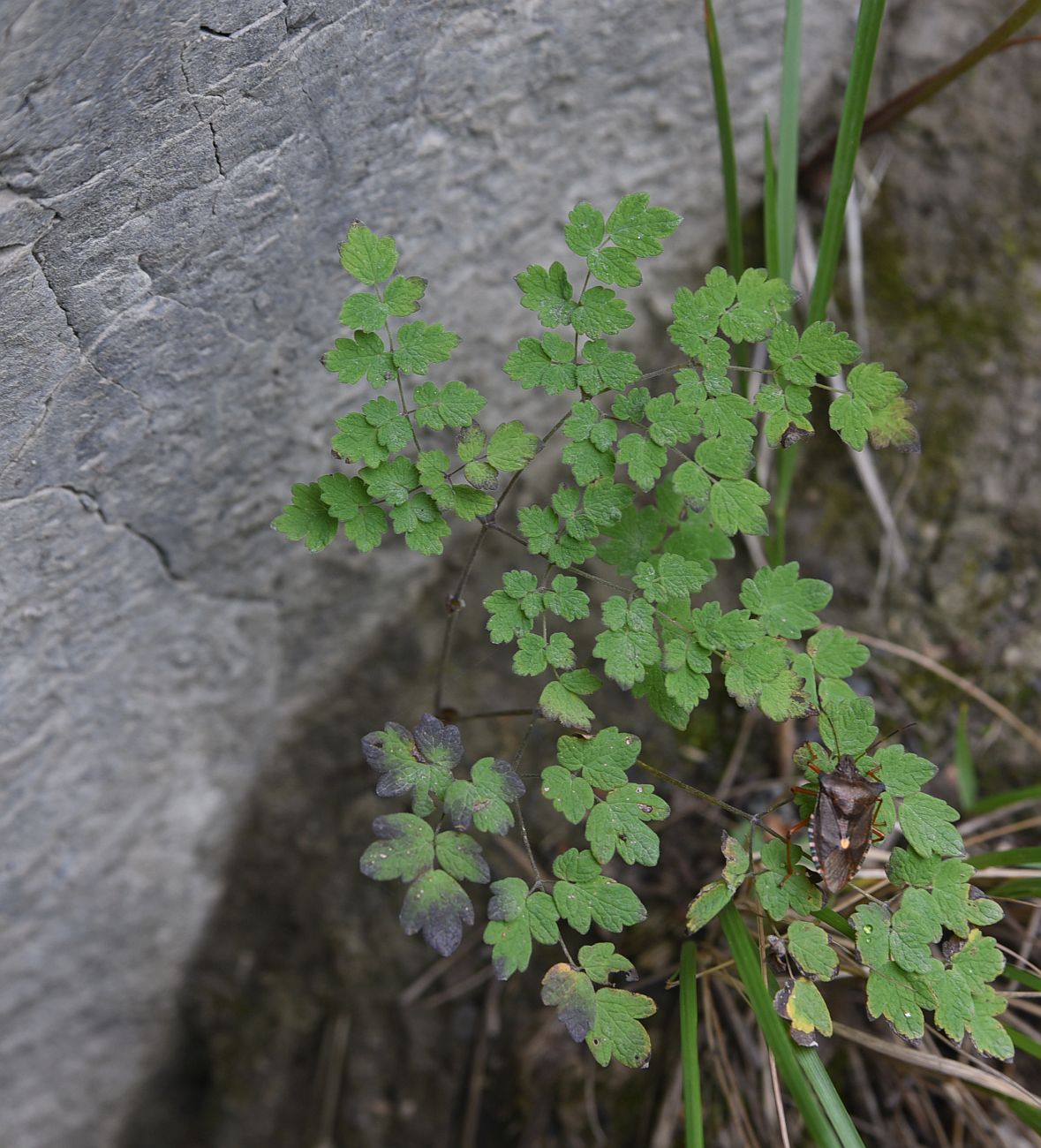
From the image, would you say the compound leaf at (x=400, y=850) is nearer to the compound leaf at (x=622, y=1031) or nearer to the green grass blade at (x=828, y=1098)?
the compound leaf at (x=622, y=1031)

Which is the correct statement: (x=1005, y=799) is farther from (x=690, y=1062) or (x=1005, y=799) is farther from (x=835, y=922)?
(x=690, y=1062)

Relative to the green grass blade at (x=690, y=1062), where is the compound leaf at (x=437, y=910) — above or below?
above

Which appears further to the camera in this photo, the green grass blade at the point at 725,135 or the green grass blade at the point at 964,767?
the green grass blade at the point at 964,767

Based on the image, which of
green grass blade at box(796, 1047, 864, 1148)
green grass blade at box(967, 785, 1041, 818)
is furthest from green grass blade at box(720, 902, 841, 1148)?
green grass blade at box(967, 785, 1041, 818)

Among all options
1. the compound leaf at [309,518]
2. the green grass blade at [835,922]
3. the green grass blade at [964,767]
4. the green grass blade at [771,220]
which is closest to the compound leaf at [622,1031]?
the green grass blade at [835,922]

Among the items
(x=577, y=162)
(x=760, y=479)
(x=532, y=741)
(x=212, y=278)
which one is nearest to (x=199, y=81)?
(x=212, y=278)

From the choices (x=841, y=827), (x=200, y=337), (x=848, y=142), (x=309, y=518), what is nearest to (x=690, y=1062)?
(x=841, y=827)
